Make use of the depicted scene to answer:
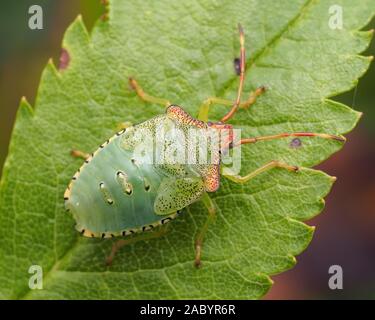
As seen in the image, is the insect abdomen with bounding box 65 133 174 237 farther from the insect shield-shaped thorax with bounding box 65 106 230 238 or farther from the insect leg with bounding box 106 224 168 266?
the insect leg with bounding box 106 224 168 266

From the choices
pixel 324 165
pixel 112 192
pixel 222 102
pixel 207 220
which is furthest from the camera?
pixel 324 165

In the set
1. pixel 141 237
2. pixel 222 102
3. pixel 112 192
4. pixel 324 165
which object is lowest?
pixel 141 237

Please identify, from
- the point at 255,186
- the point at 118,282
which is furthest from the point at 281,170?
the point at 118,282

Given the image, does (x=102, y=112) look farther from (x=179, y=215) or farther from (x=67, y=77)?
(x=179, y=215)

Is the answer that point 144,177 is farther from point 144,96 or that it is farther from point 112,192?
point 144,96

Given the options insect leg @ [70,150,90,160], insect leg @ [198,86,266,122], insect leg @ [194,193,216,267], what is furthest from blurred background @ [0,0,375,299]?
insect leg @ [194,193,216,267]

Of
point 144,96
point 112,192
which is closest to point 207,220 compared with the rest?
point 112,192

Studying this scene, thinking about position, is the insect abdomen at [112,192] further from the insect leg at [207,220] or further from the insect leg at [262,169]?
the insect leg at [262,169]
